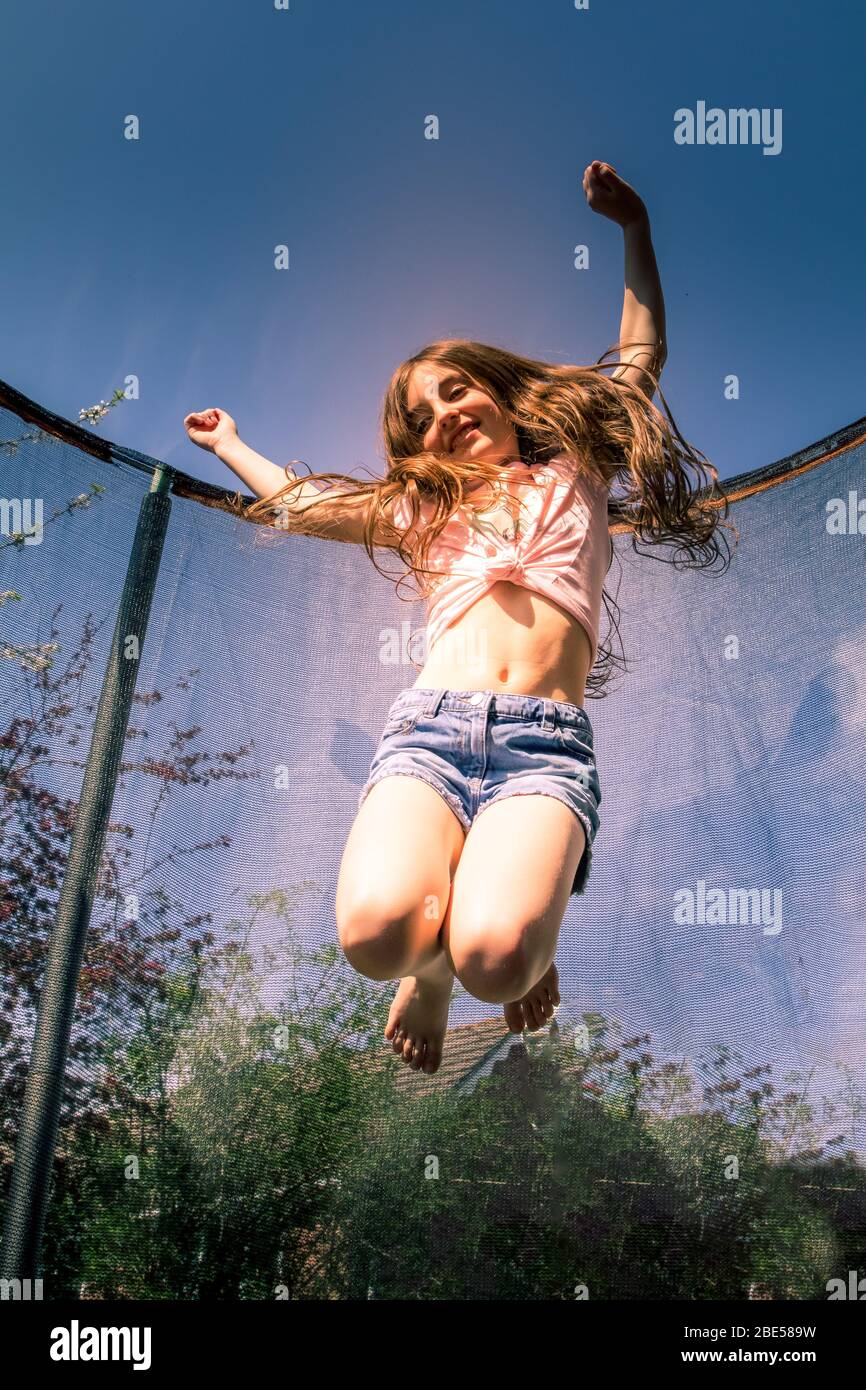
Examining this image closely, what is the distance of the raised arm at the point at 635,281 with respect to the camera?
1863mm

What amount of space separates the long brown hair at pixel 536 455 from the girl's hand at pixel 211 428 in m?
0.15

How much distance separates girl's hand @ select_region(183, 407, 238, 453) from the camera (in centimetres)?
201

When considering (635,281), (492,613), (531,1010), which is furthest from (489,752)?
(635,281)

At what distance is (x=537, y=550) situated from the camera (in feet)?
5.74

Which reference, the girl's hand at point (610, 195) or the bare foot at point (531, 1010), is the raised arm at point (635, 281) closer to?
the girl's hand at point (610, 195)

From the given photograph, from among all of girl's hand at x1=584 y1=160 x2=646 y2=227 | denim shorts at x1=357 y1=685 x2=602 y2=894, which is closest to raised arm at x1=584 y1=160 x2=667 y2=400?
girl's hand at x1=584 y1=160 x2=646 y2=227

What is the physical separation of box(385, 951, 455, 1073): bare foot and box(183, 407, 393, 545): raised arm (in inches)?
25.6

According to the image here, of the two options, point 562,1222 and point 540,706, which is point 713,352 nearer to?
point 540,706

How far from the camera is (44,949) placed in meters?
2.42

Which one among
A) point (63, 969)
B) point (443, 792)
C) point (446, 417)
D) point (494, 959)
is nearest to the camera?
point (494, 959)

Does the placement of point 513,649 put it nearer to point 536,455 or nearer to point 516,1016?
point 536,455

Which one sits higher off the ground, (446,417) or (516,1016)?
(446,417)

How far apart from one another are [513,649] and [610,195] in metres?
0.71

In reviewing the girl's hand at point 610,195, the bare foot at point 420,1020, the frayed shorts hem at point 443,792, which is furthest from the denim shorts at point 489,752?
the girl's hand at point 610,195
